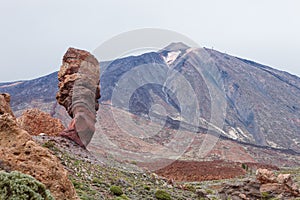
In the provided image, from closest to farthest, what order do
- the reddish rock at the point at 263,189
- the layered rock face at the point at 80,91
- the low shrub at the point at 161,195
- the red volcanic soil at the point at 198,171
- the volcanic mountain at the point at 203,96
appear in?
the low shrub at the point at 161,195
the layered rock face at the point at 80,91
the reddish rock at the point at 263,189
the red volcanic soil at the point at 198,171
the volcanic mountain at the point at 203,96

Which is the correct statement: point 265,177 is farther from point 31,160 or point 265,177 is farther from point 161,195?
point 31,160

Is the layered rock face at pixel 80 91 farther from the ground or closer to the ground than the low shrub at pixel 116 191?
farther from the ground

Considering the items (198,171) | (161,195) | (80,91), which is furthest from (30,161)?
(198,171)

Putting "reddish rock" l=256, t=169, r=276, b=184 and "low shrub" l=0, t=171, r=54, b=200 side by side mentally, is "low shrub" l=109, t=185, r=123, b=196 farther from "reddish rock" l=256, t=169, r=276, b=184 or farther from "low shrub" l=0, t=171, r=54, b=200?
"reddish rock" l=256, t=169, r=276, b=184

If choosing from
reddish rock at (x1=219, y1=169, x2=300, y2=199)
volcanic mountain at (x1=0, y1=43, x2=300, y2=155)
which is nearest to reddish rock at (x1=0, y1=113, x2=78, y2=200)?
reddish rock at (x1=219, y1=169, x2=300, y2=199)

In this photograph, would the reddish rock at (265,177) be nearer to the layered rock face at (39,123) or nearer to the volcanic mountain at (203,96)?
the layered rock face at (39,123)

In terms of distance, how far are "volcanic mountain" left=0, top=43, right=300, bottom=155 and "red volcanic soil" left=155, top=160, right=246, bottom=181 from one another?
42.3 meters

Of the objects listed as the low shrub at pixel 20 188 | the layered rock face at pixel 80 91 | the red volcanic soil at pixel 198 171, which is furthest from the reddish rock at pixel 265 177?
Answer: the low shrub at pixel 20 188

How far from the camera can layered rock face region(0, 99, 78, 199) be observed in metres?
9.41

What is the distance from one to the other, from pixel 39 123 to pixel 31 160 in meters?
17.5

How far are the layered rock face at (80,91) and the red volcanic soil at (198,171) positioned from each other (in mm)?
21997

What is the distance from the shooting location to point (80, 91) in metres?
23.8

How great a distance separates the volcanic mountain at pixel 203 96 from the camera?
4803 inches

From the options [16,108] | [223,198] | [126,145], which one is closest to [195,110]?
[16,108]
